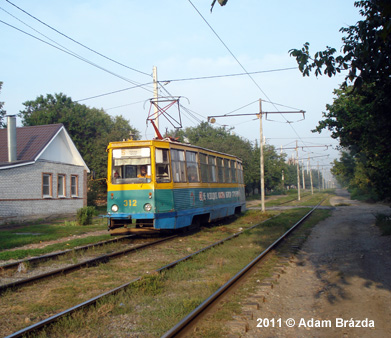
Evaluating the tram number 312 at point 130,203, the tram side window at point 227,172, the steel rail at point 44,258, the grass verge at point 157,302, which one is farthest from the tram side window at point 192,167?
the grass verge at point 157,302

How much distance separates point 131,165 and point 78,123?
3740cm

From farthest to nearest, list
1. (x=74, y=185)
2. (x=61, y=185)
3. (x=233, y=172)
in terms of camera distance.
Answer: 1. (x=74, y=185)
2. (x=61, y=185)
3. (x=233, y=172)

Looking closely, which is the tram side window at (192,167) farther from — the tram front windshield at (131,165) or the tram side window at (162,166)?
the tram front windshield at (131,165)

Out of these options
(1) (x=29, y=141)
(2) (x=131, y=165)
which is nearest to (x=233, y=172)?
(2) (x=131, y=165)

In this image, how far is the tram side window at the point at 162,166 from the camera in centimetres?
1252

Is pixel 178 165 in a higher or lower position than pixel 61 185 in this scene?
higher

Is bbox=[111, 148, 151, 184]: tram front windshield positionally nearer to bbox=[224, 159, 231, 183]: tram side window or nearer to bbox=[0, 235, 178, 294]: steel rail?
bbox=[0, 235, 178, 294]: steel rail

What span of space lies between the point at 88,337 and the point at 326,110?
16602 mm

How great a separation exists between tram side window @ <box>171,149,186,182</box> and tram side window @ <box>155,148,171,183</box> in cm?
27

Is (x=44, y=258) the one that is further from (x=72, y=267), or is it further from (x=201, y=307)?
(x=201, y=307)

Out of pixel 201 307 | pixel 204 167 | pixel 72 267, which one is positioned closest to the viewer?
pixel 201 307

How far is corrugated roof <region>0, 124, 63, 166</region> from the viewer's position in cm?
2298

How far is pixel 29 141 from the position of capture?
24578 millimetres

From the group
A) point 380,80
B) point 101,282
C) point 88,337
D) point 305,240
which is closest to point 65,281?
point 101,282
